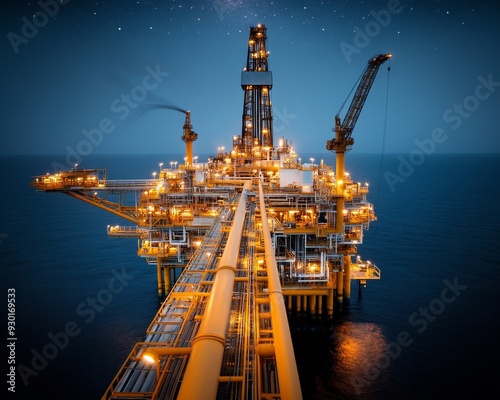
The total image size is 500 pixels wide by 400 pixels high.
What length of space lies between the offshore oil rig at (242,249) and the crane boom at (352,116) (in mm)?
127

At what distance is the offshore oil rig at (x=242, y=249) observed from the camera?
31.1ft

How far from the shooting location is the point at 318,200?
110 ft

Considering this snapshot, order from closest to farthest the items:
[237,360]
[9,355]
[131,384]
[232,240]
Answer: [131,384] → [237,360] → [232,240] → [9,355]

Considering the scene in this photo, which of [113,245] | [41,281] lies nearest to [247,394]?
[41,281]

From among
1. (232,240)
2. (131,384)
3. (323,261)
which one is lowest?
(323,261)

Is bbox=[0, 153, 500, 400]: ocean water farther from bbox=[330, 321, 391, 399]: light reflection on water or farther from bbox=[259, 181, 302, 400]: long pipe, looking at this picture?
bbox=[259, 181, 302, 400]: long pipe

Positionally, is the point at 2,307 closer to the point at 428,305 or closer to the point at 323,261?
the point at 323,261

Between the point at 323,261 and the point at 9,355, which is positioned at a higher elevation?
the point at 323,261

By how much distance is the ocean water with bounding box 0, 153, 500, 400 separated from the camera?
1040 inches

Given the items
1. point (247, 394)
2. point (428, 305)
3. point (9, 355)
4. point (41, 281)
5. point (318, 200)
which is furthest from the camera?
point (41, 281)

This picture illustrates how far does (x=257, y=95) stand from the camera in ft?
180

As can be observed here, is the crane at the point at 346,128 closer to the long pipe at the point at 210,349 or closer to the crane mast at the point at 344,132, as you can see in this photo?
the crane mast at the point at 344,132

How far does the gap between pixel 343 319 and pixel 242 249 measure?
63.8 feet

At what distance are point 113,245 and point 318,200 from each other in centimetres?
3946
